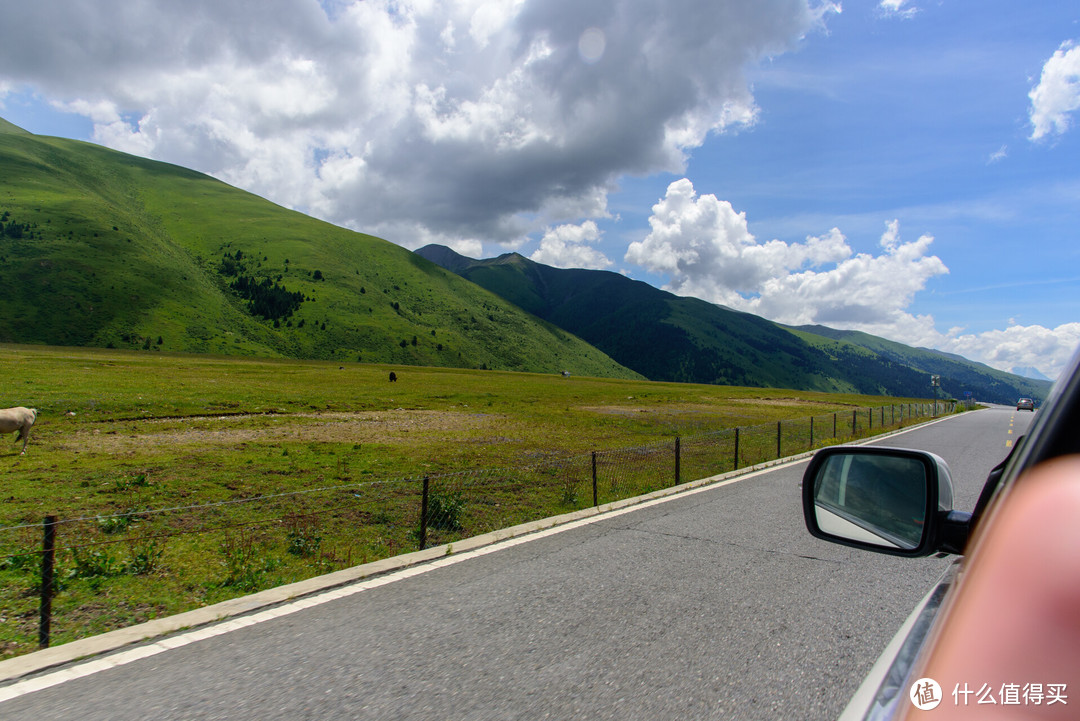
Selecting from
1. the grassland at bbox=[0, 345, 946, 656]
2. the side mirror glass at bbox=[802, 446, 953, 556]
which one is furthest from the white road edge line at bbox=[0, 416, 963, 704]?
the side mirror glass at bbox=[802, 446, 953, 556]

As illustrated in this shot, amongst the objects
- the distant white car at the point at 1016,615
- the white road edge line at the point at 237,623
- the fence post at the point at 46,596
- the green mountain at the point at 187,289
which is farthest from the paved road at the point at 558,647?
the green mountain at the point at 187,289

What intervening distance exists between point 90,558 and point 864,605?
8.70 metres

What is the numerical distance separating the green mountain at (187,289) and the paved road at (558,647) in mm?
132150

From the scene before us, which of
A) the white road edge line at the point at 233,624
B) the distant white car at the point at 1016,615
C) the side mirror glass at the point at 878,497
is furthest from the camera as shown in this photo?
the white road edge line at the point at 233,624

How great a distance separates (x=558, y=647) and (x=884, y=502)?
2.80 m

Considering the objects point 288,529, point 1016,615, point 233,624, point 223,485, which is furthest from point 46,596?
point 223,485

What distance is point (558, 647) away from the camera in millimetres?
4535

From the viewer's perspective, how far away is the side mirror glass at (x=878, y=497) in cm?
217

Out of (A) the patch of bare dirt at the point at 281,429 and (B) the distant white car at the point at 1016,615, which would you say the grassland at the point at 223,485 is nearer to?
(A) the patch of bare dirt at the point at 281,429

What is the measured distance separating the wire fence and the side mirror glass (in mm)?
5034

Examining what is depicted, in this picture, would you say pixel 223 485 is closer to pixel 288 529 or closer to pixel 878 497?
pixel 288 529

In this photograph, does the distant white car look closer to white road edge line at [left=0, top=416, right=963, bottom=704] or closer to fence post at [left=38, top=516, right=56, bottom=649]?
white road edge line at [left=0, top=416, right=963, bottom=704]

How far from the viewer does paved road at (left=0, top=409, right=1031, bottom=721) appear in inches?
147

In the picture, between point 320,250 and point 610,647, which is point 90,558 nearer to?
point 610,647
